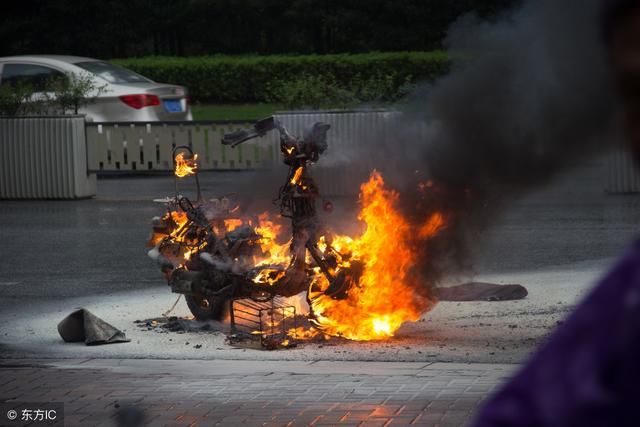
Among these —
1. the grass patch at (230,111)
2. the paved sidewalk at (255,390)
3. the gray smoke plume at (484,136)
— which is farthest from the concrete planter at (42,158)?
the grass patch at (230,111)

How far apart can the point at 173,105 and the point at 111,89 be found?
113cm

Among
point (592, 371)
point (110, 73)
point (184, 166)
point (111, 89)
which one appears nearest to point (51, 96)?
point (111, 89)

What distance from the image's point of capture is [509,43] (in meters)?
7.78

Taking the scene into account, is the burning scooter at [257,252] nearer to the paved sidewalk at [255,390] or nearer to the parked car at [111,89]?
the paved sidewalk at [255,390]

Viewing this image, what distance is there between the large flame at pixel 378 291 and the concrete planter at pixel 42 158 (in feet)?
29.2

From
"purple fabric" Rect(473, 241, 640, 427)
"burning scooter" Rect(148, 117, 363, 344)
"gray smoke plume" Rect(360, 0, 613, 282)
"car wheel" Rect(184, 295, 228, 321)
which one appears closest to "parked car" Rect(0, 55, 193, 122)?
"burning scooter" Rect(148, 117, 363, 344)

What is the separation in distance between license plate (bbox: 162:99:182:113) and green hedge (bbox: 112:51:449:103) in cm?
800

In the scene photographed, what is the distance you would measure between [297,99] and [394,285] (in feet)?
30.3

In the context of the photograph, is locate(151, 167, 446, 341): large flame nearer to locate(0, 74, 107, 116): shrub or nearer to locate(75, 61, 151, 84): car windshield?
locate(0, 74, 107, 116): shrub

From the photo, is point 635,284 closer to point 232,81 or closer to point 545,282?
point 545,282

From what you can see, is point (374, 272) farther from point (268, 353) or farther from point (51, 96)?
point (51, 96)

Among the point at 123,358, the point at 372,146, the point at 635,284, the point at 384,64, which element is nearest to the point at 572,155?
the point at 372,146

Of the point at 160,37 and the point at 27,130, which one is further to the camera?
the point at 160,37

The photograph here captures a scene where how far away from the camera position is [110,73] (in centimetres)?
1977
